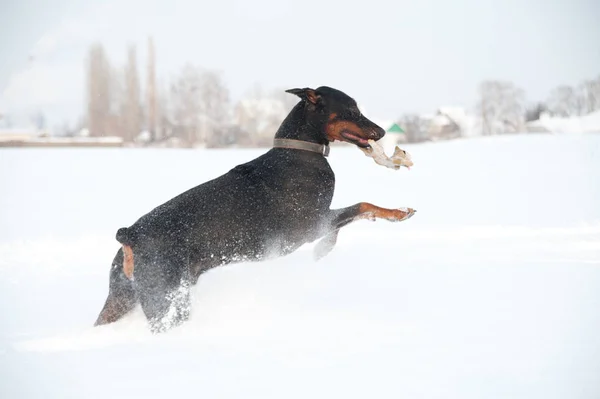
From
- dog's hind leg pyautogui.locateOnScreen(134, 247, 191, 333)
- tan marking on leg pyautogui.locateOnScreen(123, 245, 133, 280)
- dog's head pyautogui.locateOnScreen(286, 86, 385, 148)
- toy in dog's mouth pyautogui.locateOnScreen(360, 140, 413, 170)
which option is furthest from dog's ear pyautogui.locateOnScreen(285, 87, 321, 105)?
tan marking on leg pyautogui.locateOnScreen(123, 245, 133, 280)

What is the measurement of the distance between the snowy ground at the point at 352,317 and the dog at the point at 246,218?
239 millimetres

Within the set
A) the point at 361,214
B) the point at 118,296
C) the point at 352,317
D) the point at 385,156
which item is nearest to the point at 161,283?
the point at 118,296

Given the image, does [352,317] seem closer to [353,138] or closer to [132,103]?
[353,138]

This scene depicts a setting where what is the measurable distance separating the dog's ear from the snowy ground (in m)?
1.19

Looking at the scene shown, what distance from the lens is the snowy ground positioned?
8.29 feet

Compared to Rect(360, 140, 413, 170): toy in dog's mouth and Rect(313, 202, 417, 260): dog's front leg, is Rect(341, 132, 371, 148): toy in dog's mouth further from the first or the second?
Rect(313, 202, 417, 260): dog's front leg

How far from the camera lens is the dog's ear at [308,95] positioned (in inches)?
133

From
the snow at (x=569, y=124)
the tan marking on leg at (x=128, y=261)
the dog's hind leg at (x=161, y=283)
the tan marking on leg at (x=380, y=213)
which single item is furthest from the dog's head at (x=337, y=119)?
the snow at (x=569, y=124)

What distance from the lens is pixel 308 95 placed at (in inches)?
135

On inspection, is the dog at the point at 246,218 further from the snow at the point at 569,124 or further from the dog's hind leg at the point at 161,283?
the snow at the point at 569,124

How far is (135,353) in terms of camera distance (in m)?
2.84

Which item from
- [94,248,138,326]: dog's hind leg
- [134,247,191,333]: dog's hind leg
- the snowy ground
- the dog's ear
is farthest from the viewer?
the dog's ear

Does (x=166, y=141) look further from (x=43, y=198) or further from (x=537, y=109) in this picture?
(x=537, y=109)

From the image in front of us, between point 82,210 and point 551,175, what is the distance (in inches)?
277
